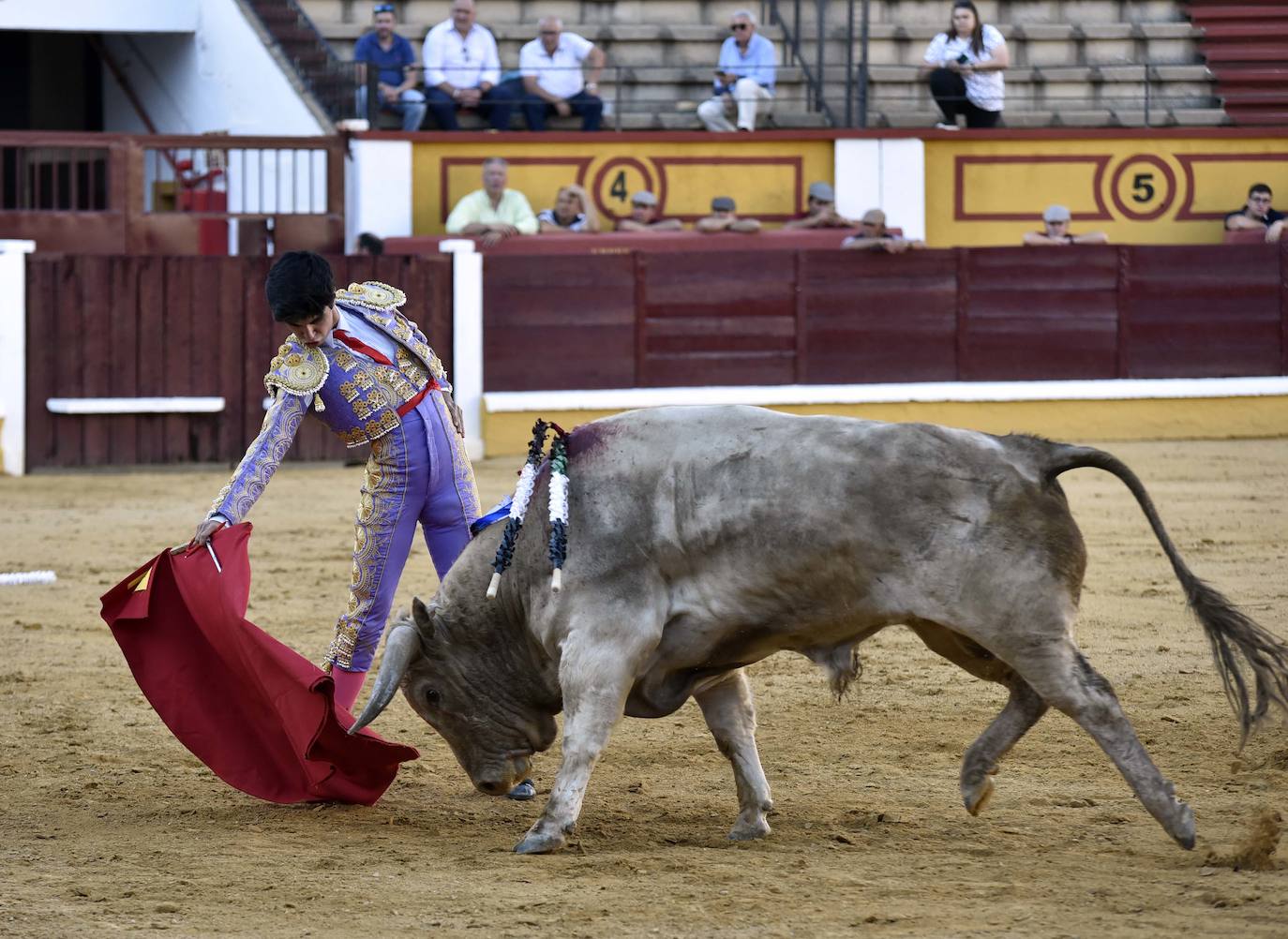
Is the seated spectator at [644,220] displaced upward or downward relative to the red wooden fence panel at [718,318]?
upward

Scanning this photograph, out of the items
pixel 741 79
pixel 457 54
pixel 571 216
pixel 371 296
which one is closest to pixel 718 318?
pixel 571 216

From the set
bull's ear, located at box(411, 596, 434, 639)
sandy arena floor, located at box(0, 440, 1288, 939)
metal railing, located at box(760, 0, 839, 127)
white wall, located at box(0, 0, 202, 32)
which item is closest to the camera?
sandy arena floor, located at box(0, 440, 1288, 939)

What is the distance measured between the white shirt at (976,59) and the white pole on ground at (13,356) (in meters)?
5.24

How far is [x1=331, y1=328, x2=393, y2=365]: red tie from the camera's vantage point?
11.8 ft

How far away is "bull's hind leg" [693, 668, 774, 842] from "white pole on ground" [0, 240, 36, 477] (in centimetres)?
688

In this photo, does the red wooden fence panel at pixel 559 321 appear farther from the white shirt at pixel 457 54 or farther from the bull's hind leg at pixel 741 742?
the bull's hind leg at pixel 741 742

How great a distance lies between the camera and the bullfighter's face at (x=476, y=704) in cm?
351

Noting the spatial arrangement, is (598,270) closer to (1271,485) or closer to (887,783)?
(1271,485)

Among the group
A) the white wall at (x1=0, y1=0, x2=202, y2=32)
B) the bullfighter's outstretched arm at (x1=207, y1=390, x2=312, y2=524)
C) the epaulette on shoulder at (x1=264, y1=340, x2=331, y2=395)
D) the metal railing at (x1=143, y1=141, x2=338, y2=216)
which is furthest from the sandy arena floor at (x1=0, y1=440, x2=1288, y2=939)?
the white wall at (x1=0, y1=0, x2=202, y2=32)

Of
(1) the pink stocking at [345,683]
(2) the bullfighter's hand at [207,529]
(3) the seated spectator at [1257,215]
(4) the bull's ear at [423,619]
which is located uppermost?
(3) the seated spectator at [1257,215]

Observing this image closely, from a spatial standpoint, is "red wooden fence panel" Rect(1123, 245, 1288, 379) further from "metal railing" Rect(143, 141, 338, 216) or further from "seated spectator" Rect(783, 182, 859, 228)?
"metal railing" Rect(143, 141, 338, 216)

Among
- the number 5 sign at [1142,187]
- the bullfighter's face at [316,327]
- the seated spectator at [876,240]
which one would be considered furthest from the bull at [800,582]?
the number 5 sign at [1142,187]

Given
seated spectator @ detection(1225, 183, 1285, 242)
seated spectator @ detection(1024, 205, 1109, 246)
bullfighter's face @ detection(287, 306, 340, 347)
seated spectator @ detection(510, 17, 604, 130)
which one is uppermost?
seated spectator @ detection(510, 17, 604, 130)

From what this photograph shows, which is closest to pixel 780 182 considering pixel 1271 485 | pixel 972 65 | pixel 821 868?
pixel 972 65
